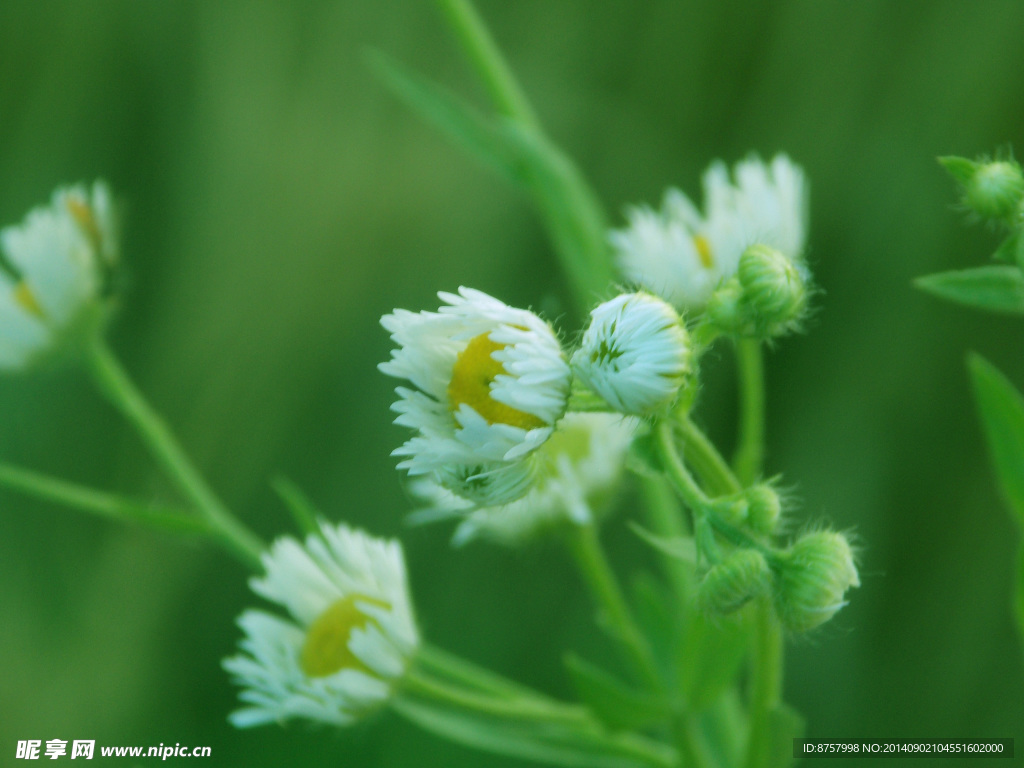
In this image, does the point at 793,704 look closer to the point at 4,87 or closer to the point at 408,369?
the point at 408,369

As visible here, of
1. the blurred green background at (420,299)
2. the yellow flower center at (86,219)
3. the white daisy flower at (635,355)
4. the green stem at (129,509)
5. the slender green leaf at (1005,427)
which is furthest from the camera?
the blurred green background at (420,299)

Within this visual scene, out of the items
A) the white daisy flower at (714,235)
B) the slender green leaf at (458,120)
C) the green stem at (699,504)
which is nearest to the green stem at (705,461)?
the green stem at (699,504)

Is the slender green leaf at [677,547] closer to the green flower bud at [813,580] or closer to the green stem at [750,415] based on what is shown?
the green flower bud at [813,580]

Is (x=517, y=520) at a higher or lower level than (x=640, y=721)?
higher

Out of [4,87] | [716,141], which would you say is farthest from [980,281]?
[4,87]

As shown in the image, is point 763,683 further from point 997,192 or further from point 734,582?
point 997,192

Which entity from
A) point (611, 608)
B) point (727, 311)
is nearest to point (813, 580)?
point (727, 311)
